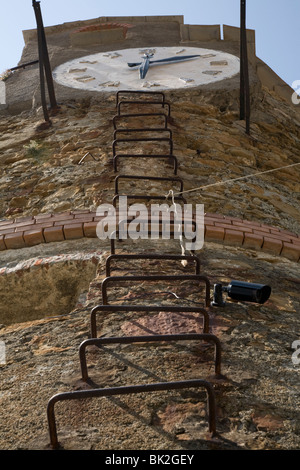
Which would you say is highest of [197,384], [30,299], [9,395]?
[197,384]

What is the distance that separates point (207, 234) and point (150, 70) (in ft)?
16.7

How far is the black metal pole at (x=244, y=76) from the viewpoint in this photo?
7.51 metres

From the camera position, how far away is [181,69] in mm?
9109

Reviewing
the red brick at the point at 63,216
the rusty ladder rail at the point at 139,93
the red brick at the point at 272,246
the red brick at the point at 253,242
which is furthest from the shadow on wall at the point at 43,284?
the rusty ladder rail at the point at 139,93

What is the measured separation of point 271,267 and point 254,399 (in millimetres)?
1837

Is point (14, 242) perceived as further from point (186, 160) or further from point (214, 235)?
point (186, 160)

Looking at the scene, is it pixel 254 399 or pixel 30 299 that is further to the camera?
pixel 30 299

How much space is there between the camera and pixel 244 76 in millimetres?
7668

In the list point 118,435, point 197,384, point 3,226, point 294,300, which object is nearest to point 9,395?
point 118,435

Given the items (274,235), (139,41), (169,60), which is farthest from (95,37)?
(274,235)

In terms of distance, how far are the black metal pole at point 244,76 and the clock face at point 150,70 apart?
79 cm

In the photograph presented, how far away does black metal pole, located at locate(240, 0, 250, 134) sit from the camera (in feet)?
24.6

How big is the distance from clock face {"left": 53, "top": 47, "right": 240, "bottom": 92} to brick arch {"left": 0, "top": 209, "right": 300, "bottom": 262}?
3.81m
